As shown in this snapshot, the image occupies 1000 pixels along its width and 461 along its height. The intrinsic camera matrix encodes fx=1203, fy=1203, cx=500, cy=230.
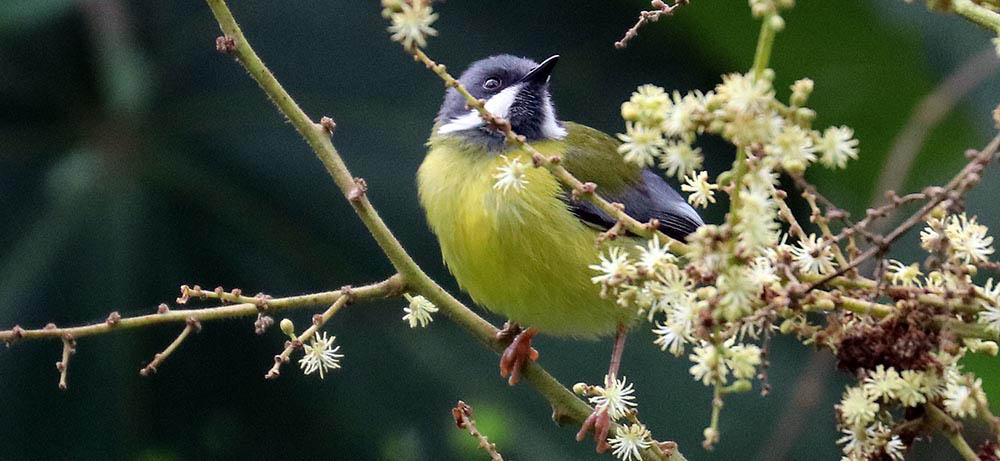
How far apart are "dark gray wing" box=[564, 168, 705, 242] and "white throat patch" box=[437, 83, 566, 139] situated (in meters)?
0.25

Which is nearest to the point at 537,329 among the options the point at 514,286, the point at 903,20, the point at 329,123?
the point at 514,286

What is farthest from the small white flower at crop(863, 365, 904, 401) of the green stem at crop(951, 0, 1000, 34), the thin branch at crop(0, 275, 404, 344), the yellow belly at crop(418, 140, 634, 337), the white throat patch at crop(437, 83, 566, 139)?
the white throat patch at crop(437, 83, 566, 139)

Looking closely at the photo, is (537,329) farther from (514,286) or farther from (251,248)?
(251,248)

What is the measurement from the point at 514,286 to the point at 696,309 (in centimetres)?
135

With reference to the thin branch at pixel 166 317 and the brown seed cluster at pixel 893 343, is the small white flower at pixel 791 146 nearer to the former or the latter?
the brown seed cluster at pixel 893 343

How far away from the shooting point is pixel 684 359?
147 inches

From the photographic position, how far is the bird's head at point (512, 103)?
2.87m

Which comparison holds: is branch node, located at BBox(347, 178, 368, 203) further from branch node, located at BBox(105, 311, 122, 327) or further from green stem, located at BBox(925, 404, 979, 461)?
green stem, located at BBox(925, 404, 979, 461)

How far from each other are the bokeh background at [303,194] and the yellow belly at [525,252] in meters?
1.08

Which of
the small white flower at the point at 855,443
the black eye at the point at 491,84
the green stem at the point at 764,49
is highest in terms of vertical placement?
the black eye at the point at 491,84

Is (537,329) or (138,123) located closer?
(537,329)

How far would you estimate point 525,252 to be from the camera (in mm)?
2482

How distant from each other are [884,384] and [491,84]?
1.97 meters

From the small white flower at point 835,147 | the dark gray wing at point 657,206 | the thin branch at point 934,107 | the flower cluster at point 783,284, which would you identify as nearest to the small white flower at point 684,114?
the flower cluster at point 783,284
